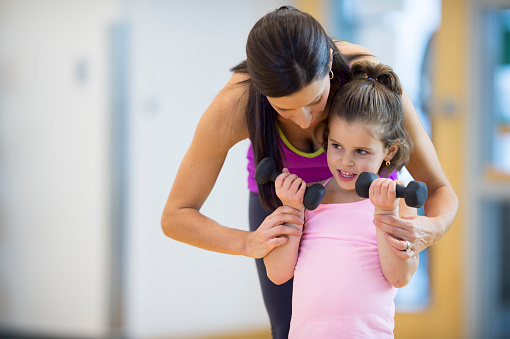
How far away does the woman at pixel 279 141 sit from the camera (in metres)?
1.07

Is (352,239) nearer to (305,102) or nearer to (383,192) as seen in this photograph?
(383,192)

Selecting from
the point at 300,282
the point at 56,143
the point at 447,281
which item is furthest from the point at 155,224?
the point at 300,282

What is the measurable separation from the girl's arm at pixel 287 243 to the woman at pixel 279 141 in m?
0.02

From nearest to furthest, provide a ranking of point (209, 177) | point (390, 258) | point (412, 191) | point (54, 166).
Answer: point (412, 191)
point (390, 258)
point (209, 177)
point (54, 166)

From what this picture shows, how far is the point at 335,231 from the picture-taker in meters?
1.21

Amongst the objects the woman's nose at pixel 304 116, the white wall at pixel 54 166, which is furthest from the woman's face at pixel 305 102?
the white wall at pixel 54 166

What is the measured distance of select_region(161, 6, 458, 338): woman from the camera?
3.52ft

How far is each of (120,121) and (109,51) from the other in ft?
1.13

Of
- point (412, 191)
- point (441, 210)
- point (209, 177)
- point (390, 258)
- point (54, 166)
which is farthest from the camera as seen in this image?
point (54, 166)

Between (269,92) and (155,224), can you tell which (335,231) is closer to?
(269,92)

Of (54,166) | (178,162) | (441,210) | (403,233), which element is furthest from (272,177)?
(54,166)

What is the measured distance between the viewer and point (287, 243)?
3.94 ft

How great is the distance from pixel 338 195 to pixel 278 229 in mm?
173

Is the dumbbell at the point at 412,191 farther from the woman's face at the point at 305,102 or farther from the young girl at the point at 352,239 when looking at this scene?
the woman's face at the point at 305,102
